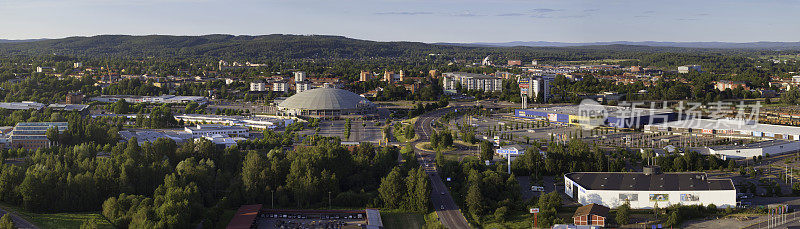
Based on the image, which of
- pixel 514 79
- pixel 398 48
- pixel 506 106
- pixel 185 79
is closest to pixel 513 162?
pixel 506 106

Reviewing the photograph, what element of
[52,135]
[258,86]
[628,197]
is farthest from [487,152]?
[258,86]

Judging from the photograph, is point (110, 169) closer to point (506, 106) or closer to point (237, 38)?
point (506, 106)

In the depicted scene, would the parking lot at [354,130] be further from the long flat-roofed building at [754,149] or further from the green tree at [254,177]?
the long flat-roofed building at [754,149]

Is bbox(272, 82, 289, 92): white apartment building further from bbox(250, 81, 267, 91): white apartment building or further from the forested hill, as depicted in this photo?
the forested hill

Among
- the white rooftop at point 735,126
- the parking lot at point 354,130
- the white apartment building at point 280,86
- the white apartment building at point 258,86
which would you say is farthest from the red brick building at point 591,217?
the white apartment building at point 258,86

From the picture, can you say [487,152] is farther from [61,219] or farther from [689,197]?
[61,219]

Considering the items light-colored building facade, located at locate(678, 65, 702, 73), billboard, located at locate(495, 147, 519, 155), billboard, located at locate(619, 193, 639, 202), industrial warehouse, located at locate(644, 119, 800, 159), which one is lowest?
billboard, located at locate(619, 193, 639, 202)

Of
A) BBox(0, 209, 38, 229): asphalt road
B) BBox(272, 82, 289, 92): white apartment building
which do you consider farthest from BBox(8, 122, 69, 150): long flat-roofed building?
BBox(272, 82, 289, 92): white apartment building
